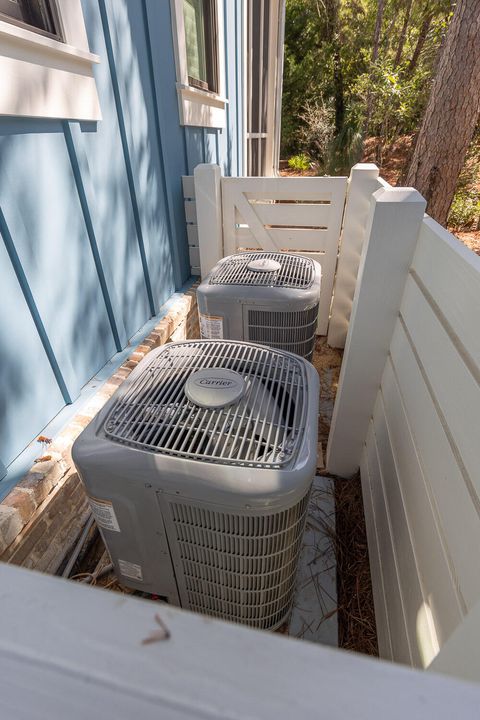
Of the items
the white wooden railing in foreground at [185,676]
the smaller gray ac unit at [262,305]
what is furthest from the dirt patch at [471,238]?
the white wooden railing in foreground at [185,676]

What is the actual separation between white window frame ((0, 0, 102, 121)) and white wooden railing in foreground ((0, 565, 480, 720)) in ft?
5.18

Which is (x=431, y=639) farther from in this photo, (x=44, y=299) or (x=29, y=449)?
(x=44, y=299)

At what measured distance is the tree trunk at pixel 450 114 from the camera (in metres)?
2.99

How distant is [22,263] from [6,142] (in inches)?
16.7

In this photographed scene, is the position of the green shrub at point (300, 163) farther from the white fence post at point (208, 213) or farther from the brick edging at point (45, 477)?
the brick edging at point (45, 477)

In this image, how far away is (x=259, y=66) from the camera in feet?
19.9

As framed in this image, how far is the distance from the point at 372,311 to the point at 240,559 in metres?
1.13

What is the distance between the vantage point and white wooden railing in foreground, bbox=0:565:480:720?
29 centimetres

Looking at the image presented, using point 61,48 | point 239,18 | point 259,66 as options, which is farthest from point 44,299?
point 259,66

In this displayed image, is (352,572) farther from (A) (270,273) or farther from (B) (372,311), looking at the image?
(A) (270,273)

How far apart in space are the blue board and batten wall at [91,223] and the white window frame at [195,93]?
0.10 m

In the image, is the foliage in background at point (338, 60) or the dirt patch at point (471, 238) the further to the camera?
the foliage in background at point (338, 60)

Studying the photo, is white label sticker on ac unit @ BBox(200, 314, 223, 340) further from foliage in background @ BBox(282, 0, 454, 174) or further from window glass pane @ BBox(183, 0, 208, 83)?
foliage in background @ BBox(282, 0, 454, 174)

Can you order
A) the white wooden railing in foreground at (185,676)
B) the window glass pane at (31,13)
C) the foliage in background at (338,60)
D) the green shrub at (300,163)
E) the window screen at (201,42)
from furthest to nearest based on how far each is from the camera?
the green shrub at (300,163), the foliage in background at (338,60), the window screen at (201,42), the window glass pane at (31,13), the white wooden railing in foreground at (185,676)
